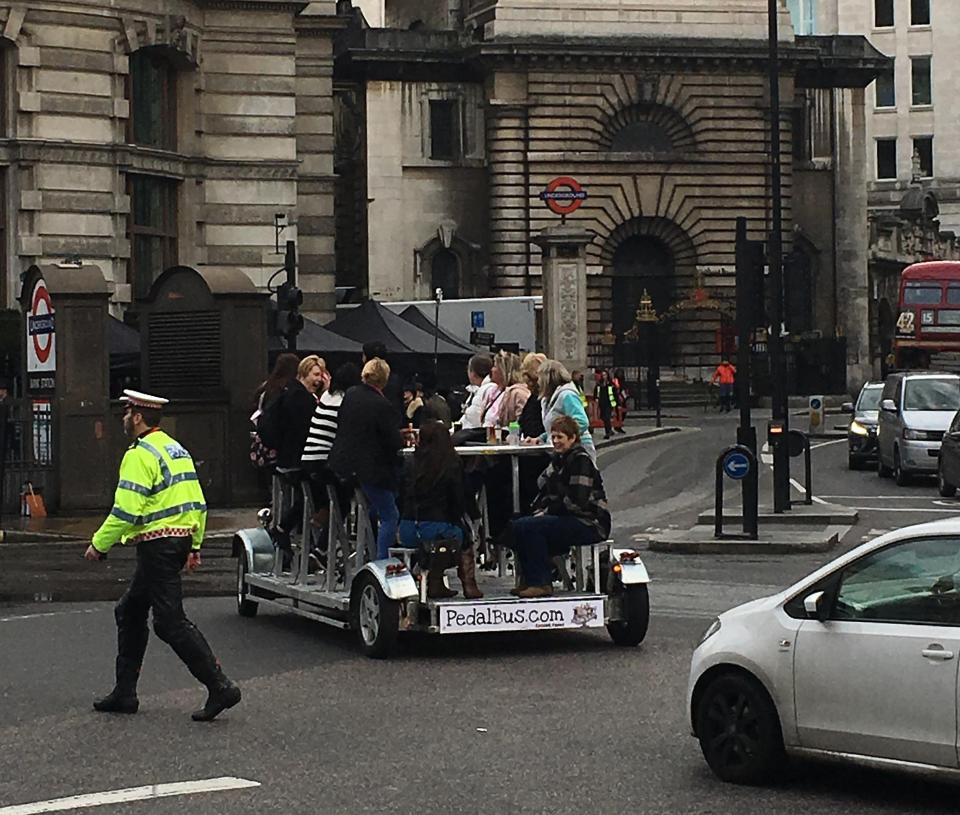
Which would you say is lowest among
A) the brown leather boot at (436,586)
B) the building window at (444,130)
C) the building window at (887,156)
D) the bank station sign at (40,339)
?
the brown leather boot at (436,586)

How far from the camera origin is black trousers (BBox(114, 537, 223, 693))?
11.8m

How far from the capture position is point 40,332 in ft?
94.5

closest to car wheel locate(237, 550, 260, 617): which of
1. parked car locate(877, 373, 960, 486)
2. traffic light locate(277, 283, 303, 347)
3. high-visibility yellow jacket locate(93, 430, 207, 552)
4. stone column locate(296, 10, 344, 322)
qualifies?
high-visibility yellow jacket locate(93, 430, 207, 552)

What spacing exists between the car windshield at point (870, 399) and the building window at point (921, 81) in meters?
70.6

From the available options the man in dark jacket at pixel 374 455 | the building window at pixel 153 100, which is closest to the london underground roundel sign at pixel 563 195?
the building window at pixel 153 100

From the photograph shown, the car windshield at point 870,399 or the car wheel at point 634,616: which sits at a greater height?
the car windshield at point 870,399

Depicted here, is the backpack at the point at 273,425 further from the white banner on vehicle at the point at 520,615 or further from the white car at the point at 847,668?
the white car at the point at 847,668

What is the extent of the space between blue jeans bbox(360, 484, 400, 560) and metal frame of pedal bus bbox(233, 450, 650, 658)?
67 millimetres

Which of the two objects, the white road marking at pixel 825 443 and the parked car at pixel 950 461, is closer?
the parked car at pixel 950 461

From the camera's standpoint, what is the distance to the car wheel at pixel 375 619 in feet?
46.3

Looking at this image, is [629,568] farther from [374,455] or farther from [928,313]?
[928,313]

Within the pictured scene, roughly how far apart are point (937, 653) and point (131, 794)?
3.60m

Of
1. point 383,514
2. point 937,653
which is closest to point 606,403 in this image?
point 383,514

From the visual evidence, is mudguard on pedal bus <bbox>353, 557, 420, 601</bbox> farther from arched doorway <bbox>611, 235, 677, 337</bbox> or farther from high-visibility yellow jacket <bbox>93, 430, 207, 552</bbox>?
arched doorway <bbox>611, 235, 677, 337</bbox>
